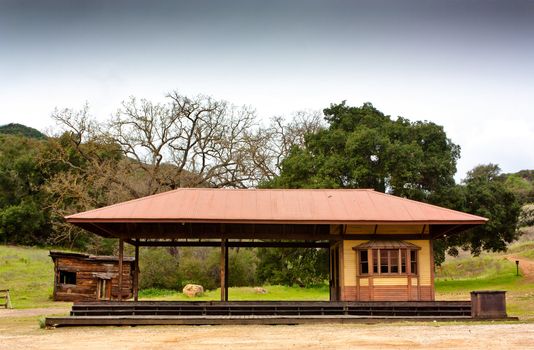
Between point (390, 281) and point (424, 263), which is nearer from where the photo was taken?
point (390, 281)

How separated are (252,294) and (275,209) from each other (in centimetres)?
1166

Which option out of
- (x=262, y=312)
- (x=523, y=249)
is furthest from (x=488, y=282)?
(x=262, y=312)

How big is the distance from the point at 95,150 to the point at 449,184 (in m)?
23.1

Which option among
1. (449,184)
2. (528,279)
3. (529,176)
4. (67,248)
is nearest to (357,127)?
(449,184)

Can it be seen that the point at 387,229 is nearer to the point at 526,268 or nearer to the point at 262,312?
the point at 262,312

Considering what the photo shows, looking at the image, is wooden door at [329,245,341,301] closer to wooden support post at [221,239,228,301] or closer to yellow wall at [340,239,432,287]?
yellow wall at [340,239,432,287]

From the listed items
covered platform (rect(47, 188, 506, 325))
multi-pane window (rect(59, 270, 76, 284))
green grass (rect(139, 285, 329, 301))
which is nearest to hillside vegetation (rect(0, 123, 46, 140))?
multi-pane window (rect(59, 270, 76, 284))

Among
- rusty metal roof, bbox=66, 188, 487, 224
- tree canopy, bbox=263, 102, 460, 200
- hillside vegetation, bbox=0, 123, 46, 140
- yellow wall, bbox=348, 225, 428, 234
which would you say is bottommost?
yellow wall, bbox=348, 225, 428, 234

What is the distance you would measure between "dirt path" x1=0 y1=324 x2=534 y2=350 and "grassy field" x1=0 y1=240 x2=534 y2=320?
664 centimetres

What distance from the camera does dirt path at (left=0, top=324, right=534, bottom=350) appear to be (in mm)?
13469

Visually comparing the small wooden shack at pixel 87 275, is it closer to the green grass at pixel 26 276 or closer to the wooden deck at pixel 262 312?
the green grass at pixel 26 276

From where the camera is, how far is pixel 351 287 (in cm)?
2159

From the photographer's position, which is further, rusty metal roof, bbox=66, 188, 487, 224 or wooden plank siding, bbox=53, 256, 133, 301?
wooden plank siding, bbox=53, 256, 133, 301

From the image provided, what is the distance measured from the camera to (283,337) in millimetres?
15148
